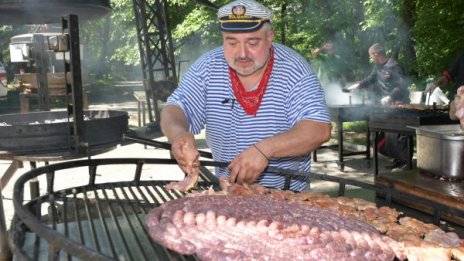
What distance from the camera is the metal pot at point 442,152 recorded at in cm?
347

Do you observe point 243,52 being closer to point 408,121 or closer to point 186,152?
point 186,152

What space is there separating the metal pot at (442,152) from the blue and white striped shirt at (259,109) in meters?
0.99

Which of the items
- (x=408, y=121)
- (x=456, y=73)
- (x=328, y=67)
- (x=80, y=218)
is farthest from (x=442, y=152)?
(x=328, y=67)

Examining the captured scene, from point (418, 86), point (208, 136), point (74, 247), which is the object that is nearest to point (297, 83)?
point (208, 136)

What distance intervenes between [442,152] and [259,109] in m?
1.45

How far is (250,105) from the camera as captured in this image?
318 centimetres

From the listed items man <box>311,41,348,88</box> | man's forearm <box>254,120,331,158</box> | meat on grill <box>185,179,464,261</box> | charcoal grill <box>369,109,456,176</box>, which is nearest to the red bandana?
man's forearm <box>254,120,331,158</box>

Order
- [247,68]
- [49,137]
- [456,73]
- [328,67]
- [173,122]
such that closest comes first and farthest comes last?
[247,68] → [173,122] → [49,137] → [456,73] → [328,67]

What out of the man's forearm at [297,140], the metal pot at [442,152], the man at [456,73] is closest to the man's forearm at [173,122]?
the man's forearm at [297,140]

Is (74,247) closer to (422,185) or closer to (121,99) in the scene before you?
(422,185)

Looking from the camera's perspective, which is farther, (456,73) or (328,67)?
(328,67)

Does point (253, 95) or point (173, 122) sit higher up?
point (253, 95)

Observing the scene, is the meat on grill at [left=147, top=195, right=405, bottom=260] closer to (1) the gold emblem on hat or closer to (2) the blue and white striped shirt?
(2) the blue and white striped shirt

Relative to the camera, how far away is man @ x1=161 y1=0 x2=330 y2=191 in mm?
2799
